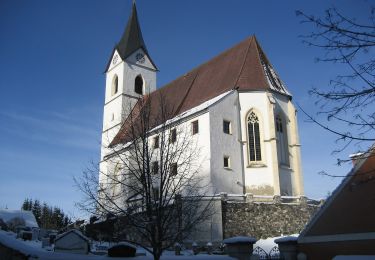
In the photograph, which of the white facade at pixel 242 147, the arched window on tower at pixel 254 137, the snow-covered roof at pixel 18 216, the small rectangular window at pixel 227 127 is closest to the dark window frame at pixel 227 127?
the small rectangular window at pixel 227 127

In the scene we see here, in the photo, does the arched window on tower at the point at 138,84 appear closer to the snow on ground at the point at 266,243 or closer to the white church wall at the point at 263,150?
the white church wall at the point at 263,150

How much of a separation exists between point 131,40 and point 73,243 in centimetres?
3050

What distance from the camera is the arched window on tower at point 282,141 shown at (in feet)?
84.5

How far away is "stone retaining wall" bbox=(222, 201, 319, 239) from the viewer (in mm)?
22172

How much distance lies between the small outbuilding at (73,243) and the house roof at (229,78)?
8962 millimetres

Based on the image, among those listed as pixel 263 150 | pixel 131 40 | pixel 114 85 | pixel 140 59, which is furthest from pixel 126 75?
pixel 263 150

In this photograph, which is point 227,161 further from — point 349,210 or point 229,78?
point 349,210

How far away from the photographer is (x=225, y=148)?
2500 centimetres

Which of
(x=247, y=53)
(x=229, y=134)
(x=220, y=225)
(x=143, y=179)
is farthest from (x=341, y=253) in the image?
(x=247, y=53)

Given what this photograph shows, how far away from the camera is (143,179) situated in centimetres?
1211

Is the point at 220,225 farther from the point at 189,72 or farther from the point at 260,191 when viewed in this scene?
the point at 189,72

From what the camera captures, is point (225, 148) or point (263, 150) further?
point (263, 150)

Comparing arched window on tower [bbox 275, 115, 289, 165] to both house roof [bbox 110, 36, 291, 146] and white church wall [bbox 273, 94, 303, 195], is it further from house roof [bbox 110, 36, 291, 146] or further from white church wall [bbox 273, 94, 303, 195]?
house roof [bbox 110, 36, 291, 146]

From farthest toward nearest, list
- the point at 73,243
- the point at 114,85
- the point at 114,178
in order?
the point at 114,85 < the point at 73,243 < the point at 114,178
